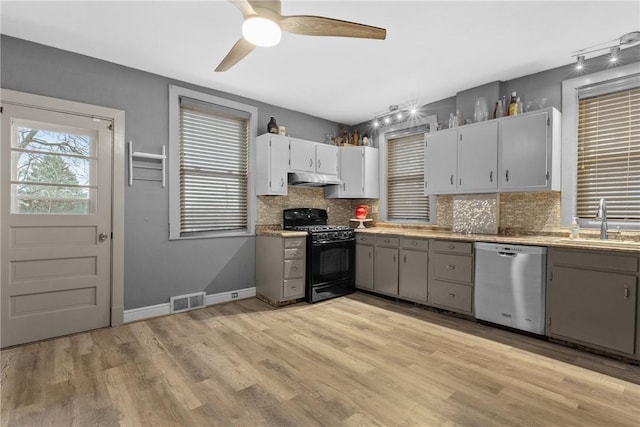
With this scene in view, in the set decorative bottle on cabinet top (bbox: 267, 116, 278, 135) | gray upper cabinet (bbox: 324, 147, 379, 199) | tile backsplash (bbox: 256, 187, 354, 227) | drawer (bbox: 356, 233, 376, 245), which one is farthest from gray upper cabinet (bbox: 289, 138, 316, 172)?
drawer (bbox: 356, 233, 376, 245)

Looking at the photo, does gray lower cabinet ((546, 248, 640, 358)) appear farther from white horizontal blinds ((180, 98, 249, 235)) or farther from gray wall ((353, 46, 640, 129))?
white horizontal blinds ((180, 98, 249, 235))

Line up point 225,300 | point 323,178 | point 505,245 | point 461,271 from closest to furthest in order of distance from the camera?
point 505,245 → point 461,271 → point 225,300 → point 323,178

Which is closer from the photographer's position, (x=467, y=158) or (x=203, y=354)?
(x=203, y=354)

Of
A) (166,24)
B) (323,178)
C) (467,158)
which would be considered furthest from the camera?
(323,178)

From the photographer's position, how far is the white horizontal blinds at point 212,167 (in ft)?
12.7

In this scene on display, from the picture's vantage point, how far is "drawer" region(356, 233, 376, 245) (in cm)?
445

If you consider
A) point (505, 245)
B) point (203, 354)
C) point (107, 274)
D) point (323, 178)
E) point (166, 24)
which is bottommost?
point (203, 354)

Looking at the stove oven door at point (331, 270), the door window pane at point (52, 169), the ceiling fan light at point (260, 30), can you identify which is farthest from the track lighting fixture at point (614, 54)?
the door window pane at point (52, 169)

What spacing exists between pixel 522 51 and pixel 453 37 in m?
0.81

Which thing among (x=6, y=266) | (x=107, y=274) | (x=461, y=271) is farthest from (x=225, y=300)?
(x=461, y=271)

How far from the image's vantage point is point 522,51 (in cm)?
300

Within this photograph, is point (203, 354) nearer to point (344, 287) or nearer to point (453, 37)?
point (344, 287)

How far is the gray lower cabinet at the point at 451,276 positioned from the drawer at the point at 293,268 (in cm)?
161

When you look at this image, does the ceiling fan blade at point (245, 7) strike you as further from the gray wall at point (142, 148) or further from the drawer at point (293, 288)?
the drawer at point (293, 288)
